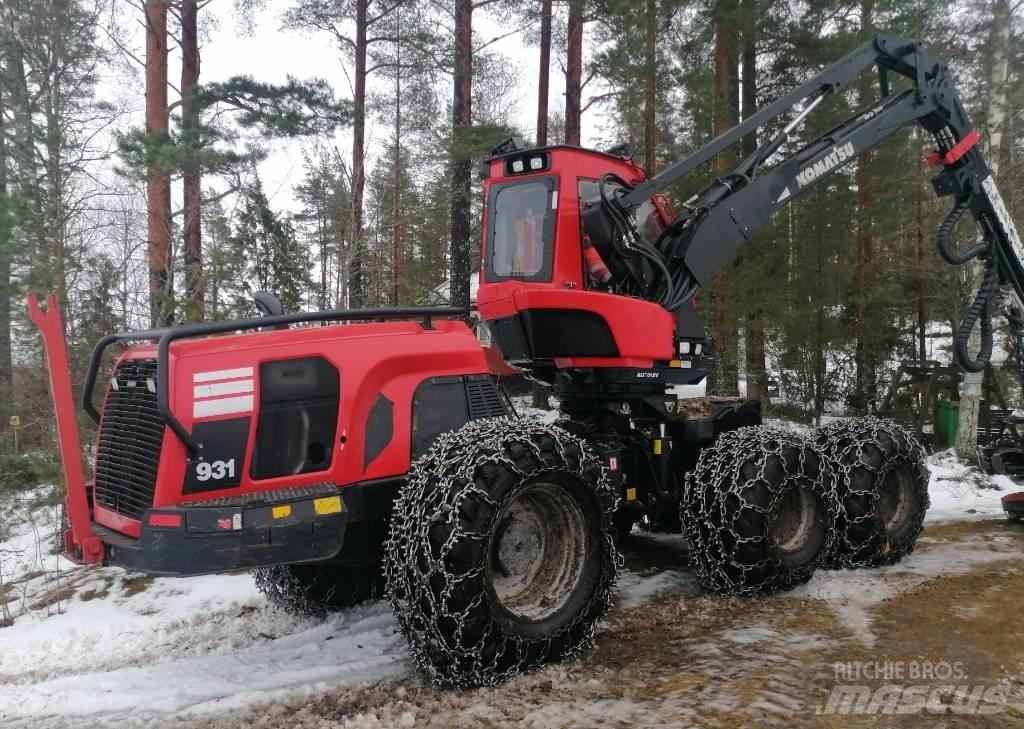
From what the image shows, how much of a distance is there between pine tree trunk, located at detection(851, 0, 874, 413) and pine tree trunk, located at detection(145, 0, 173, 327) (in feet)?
35.1

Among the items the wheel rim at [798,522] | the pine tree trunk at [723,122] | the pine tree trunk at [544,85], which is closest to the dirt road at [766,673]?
the wheel rim at [798,522]

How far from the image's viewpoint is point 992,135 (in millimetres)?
11156

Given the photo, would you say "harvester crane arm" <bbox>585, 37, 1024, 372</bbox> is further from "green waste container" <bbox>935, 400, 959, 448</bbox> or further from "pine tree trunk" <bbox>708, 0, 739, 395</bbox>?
"green waste container" <bbox>935, 400, 959, 448</bbox>

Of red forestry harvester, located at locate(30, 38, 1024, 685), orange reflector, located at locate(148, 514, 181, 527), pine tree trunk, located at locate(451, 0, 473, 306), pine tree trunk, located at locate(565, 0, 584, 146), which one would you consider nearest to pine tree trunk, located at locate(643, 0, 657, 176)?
pine tree trunk, located at locate(565, 0, 584, 146)

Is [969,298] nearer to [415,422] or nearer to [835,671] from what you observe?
[835,671]

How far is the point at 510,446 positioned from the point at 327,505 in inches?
35.7

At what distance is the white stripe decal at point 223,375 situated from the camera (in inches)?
130

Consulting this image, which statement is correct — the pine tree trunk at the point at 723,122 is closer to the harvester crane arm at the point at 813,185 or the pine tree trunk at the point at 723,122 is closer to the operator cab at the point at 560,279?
the harvester crane arm at the point at 813,185

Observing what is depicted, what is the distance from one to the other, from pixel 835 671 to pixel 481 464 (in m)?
1.99

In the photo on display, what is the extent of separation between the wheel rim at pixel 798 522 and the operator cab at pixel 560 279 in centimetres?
118

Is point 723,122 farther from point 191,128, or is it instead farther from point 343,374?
point 343,374

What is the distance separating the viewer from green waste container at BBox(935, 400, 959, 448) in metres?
12.5

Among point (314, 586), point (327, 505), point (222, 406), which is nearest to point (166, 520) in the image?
point (222, 406)

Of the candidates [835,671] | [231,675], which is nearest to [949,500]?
[835,671]
